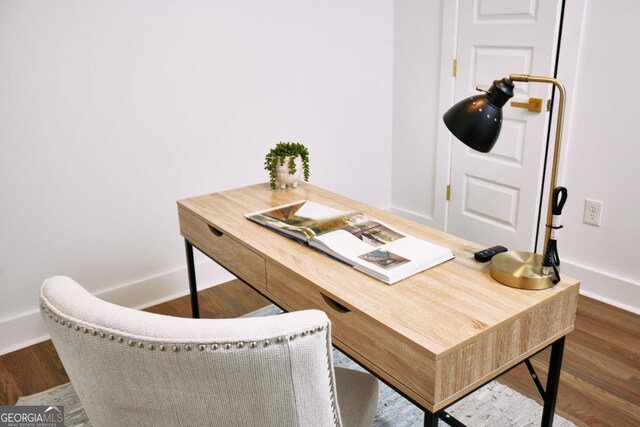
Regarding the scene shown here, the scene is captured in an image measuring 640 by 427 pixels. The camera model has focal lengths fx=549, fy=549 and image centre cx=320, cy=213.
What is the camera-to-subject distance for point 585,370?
2141 millimetres

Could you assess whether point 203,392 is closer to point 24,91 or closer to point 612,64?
point 24,91

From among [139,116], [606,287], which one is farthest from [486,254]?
[139,116]

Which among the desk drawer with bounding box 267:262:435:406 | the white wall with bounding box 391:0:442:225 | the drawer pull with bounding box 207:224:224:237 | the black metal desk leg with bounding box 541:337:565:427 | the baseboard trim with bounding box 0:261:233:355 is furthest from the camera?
the white wall with bounding box 391:0:442:225

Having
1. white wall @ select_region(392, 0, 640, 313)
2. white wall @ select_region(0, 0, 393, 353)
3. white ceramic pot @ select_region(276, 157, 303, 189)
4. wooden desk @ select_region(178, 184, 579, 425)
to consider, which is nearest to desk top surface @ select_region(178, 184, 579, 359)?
wooden desk @ select_region(178, 184, 579, 425)

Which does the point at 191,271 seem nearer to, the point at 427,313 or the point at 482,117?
the point at 427,313

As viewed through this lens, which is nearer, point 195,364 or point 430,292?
point 195,364

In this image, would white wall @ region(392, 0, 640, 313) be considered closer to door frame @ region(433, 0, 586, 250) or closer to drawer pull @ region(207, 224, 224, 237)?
door frame @ region(433, 0, 586, 250)

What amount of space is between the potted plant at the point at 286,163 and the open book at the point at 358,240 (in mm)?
287

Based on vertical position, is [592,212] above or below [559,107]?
below

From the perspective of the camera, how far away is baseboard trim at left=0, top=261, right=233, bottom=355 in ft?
7.84

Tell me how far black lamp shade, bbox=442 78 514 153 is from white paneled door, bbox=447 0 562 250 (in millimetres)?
1465

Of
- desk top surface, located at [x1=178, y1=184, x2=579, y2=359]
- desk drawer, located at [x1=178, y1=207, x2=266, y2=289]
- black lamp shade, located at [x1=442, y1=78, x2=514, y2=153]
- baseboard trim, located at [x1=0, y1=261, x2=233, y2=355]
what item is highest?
black lamp shade, located at [x1=442, y1=78, x2=514, y2=153]

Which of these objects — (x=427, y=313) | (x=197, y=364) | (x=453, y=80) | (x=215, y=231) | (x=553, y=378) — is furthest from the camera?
(x=453, y=80)

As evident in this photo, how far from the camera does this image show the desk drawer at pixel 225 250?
1.68 metres
